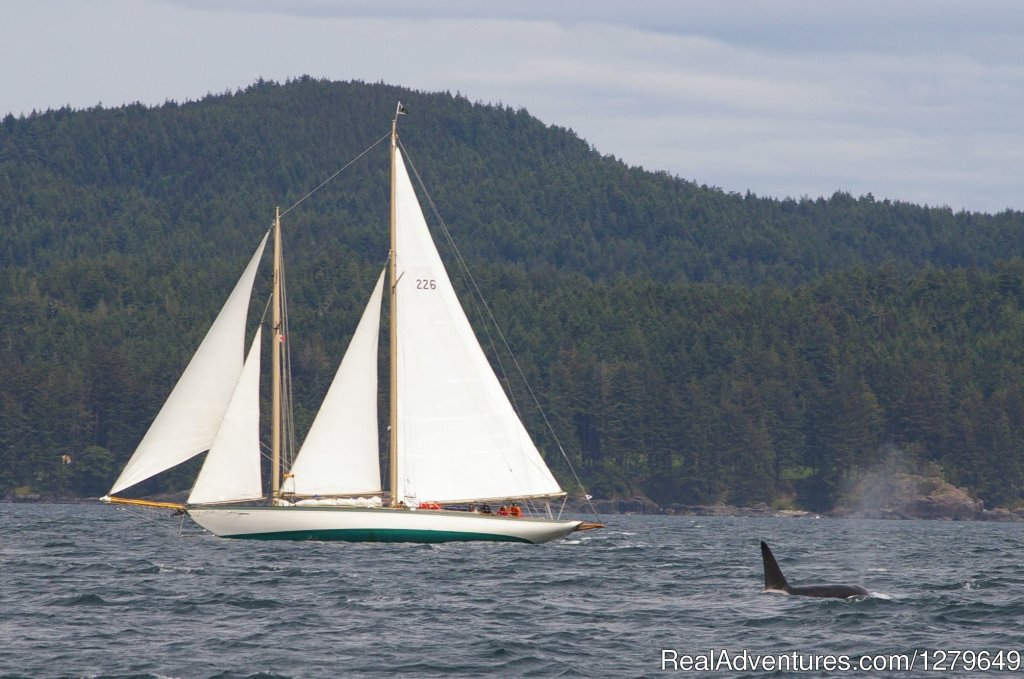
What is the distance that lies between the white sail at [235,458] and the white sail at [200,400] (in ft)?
1.40

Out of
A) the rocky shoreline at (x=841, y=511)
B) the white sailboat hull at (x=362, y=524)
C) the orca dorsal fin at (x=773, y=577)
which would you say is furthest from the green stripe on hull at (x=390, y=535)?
the rocky shoreline at (x=841, y=511)

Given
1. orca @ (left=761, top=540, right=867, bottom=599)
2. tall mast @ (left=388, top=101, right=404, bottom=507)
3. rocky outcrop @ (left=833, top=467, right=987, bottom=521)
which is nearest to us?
orca @ (left=761, top=540, right=867, bottom=599)

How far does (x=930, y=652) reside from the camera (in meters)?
31.5

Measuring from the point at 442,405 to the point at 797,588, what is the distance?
16244mm

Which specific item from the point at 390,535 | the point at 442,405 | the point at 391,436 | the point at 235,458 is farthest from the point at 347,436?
the point at 235,458

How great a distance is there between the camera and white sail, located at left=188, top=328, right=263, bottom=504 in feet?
172

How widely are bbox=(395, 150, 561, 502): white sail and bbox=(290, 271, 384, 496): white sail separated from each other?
1.24m

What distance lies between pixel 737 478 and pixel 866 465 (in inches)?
511

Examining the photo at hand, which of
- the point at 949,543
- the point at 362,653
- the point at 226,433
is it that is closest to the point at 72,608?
the point at 362,653

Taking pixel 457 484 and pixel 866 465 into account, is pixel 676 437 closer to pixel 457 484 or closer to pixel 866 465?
pixel 866 465

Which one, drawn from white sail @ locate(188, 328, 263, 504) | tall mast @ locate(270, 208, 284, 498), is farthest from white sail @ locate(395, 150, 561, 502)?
white sail @ locate(188, 328, 263, 504)

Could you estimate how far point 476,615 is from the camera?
121ft

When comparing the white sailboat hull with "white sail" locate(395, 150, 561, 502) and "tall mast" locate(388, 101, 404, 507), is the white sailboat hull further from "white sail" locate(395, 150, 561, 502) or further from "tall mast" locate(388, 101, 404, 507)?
"tall mast" locate(388, 101, 404, 507)

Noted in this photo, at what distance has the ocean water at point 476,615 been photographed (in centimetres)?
2988
